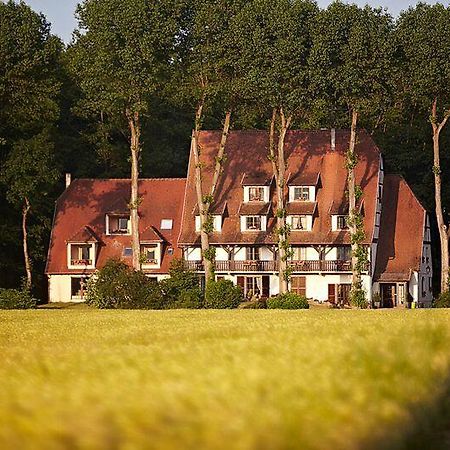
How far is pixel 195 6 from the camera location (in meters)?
76.8

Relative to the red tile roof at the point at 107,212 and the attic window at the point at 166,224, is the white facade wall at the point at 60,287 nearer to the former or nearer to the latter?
the red tile roof at the point at 107,212

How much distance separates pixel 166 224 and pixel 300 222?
33.5 ft

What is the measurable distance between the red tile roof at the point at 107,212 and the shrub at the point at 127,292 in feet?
Result: 61.7

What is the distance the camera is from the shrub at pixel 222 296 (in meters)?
70.9

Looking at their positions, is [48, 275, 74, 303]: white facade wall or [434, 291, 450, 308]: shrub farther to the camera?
[48, 275, 74, 303]: white facade wall

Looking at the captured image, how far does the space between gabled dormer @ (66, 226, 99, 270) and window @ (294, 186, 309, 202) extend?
1494 cm

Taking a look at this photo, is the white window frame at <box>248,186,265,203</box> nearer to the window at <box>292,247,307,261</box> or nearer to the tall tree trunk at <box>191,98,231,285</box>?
the window at <box>292,247,307,261</box>

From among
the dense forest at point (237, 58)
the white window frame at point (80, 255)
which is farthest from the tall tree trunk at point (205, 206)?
the white window frame at point (80, 255)

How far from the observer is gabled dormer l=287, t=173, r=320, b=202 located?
8819 cm

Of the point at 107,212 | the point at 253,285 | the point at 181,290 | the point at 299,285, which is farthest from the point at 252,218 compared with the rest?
the point at 181,290

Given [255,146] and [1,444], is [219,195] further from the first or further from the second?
[1,444]

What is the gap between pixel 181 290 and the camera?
2936 inches

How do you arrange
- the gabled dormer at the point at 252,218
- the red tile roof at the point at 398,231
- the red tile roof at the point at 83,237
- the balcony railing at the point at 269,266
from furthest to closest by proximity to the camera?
1. the red tile roof at the point at 83,237
2. the gabled dormer at the point at 252,218
3. the red tile roof at the point at 398,231
4. the balcony railing at the point at 269,266

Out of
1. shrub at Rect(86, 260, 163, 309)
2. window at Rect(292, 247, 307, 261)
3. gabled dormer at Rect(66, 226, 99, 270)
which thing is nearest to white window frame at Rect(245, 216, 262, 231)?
window at Rect(292, 247, 307, 261)
